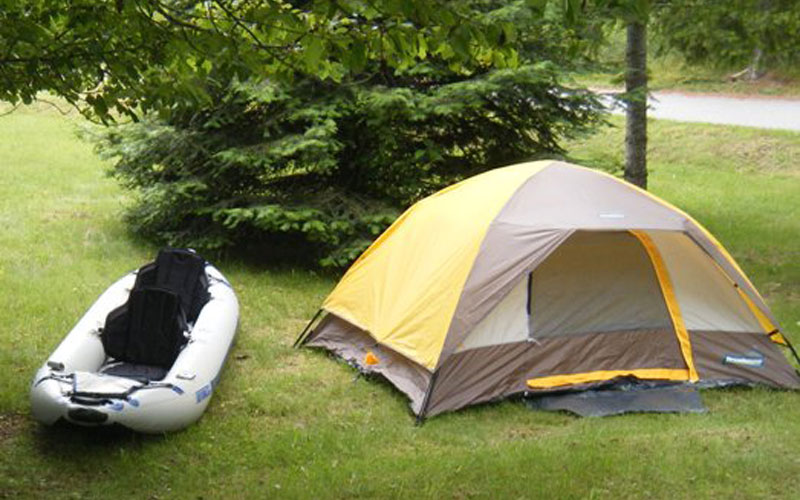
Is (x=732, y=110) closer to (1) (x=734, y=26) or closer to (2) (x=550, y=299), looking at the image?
(1) (x=734, y=26)

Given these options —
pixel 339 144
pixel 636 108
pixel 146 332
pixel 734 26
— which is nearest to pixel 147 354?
pixel 146 332

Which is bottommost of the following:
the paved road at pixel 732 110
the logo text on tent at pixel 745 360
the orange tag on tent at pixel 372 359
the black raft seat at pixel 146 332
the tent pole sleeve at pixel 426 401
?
the paved road at pixel 732 110

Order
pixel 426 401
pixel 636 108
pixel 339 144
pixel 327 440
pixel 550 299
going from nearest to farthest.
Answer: pixel 327 440, pixel 426 401, pixel 550 299, pixel 339 144, pixel 636 108

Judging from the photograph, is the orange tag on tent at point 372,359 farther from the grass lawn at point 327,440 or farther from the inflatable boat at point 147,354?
the inflatable boat at point 147,354

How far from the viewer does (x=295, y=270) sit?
11188 millimetres

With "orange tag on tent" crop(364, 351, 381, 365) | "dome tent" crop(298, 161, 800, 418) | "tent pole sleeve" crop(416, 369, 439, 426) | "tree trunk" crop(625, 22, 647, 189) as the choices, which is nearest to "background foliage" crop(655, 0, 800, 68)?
"tree trunk" crop(625, 22, 647, 189)

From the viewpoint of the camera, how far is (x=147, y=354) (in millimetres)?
7188

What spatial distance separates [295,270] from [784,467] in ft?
21.1

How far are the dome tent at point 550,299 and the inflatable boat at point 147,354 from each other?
1.25 metres

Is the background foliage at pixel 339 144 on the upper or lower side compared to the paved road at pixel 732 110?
upper

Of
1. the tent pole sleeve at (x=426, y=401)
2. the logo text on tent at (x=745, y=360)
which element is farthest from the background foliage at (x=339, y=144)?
the logo text on tent at (x=745, y=360)

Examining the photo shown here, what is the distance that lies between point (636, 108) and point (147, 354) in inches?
303

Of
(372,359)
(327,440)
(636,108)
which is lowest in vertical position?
(372,359)

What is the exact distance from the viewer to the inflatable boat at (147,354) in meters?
6.03
